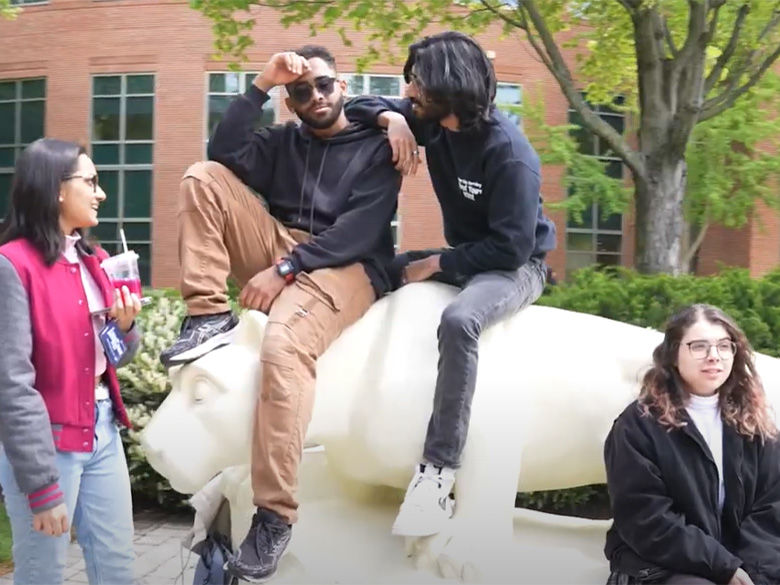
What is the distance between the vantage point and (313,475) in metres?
3.66

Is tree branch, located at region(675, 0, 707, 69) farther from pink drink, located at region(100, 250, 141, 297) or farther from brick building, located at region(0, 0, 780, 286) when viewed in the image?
brick building, located at region(0, 0, 780, 286)

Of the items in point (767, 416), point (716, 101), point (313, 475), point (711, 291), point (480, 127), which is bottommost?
point (313, 475)

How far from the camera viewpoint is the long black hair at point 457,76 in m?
2.90

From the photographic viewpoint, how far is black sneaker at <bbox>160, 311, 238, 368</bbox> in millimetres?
2949

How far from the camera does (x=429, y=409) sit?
288 cm

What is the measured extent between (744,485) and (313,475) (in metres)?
1.81

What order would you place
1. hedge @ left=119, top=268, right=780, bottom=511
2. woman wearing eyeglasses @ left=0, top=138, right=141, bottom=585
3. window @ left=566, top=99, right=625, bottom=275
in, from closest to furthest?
woman wearing eyeglasses @ left=0, top=138, right=141, bottom=585, hedge @ left=119, top=268, right=780, bottom=511, window @ left=566, top=99, right=625, bottom=275

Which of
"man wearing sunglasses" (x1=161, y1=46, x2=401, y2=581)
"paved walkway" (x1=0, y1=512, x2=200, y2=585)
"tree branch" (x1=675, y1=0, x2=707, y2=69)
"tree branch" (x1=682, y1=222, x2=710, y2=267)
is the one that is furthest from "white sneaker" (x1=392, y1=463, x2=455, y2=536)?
"tree branch" (x1=682, y1=222, x2=710, y2=267)

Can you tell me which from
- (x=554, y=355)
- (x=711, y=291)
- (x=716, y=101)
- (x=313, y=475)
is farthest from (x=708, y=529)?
(x=716, y=101)

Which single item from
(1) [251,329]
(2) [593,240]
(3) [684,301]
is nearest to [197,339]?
(1) [251,329]

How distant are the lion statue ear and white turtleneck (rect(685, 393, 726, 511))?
1482 millimetres

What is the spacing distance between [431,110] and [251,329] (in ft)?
3.36

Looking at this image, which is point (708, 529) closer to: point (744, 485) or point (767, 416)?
point (744, 485)

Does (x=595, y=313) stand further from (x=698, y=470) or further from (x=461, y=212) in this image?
(x=698, y=470)
